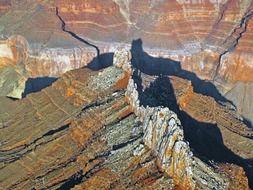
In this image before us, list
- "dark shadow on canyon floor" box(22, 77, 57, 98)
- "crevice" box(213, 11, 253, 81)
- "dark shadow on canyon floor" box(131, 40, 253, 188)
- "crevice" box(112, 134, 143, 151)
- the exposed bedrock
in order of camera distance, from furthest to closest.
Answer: "crevice" box(213, 11, 253, 81) → "dark shadow on canyon floor" box(22, 77, 57, 98) → "dark shadow on canyon floor" box(131, 40, 253, 188) → "crevice" box(112, 134, 143, 151) → the exposed bedrock

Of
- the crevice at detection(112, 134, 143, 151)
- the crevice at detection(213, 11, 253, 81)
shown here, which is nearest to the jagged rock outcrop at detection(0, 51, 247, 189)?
the crevice at detection(112, 134, 143, 151)

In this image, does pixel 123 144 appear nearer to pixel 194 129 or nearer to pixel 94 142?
pixel 94 142

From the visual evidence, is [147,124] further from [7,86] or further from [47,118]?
[7,86]

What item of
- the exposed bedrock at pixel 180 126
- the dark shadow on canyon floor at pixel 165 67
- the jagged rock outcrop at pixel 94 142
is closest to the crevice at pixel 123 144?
the jagged rock outcrop at pixel 94 142

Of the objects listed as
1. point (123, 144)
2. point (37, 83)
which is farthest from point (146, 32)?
point (123, 144)

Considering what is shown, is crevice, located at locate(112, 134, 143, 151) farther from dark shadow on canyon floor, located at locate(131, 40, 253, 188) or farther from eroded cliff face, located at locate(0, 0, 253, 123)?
eroded cliff face, located at locate(0, 0, 253, 123)

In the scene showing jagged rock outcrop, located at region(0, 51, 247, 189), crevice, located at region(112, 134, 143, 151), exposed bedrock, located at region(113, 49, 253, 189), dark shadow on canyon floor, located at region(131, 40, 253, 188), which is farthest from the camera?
dark shadow on canyon floor, located at region(131, 40, 253, 188)

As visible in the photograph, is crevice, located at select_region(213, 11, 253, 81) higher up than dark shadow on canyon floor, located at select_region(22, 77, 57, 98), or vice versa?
crevice, located at select_region(213, 11, 253, 81)

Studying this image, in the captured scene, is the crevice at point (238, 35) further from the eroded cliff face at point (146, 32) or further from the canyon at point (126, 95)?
the canyon at point (126, 95)

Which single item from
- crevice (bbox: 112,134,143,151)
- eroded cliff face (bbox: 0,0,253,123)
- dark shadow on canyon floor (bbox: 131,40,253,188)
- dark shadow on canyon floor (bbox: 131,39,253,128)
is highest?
crevice (bbox: 112,134,143,151)
